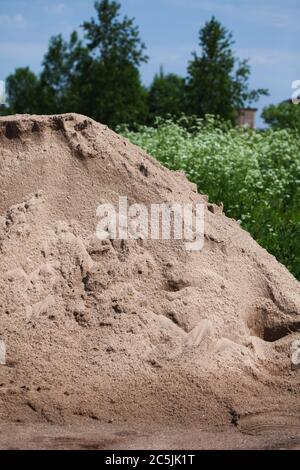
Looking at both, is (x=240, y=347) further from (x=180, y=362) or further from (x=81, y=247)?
(x=81, y=247)

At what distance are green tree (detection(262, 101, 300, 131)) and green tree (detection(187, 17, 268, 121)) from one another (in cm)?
141

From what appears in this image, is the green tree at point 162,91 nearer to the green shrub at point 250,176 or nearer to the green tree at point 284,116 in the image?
the green tree at point 284,116

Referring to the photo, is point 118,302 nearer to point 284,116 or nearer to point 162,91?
point 284,116

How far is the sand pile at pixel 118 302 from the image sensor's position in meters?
5.03

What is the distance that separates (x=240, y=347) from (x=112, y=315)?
0.86 meters

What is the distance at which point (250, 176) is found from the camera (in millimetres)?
A: 11039

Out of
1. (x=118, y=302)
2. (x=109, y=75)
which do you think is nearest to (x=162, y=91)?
(x=109, y=75)

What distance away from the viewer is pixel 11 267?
557cm

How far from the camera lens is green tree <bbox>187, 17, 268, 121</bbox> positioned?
19172 millimetres

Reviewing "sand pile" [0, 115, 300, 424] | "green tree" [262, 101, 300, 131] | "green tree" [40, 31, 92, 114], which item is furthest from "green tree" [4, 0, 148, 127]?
"sand pile" [0, 115, 300, 424]

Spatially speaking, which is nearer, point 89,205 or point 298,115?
point 89,205

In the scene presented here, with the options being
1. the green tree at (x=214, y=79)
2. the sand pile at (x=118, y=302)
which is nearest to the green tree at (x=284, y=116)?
the green tree at (x=214, y=79)

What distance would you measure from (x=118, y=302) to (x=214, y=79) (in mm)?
14622
